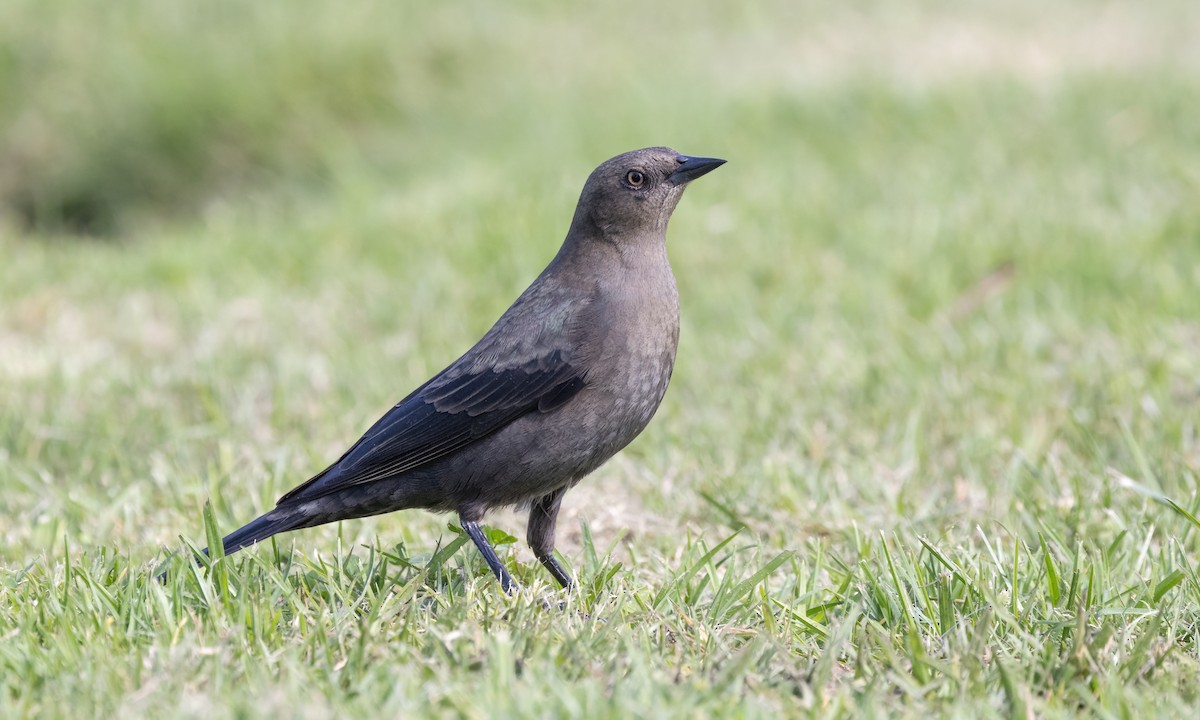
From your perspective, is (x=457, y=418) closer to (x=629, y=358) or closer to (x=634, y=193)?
(x=629, y=358)

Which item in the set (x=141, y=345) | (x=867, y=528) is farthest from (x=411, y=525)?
(x=141, y=345)

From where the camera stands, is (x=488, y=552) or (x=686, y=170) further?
(x=686, y=170)

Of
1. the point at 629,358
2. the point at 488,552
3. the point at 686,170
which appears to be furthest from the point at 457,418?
the point at 686,170

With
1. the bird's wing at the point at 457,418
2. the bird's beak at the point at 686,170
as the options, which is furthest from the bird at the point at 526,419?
the bird's beak at the point at 686,170

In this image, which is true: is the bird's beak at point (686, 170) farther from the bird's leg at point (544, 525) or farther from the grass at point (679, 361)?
the grass at point (679, 361)

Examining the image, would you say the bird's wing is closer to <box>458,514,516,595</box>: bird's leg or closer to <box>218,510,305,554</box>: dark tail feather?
<box>218,510,305,554</box>: dark tail feather

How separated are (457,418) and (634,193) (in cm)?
80

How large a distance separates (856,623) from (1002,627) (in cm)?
32

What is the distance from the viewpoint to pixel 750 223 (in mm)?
7105

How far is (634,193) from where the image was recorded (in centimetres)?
371

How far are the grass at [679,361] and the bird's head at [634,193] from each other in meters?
0.91

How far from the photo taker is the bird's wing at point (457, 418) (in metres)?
3.43

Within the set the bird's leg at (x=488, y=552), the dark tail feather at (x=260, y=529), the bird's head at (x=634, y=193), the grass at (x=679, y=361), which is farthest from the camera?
the bird's head at (x=634, y=193)

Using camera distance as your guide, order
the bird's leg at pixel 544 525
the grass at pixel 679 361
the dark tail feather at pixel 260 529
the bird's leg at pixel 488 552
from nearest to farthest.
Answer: the grass at pixel 679 361 < the bird's leg at pixel 488 552 < the dark tail feather at pixel 260 529 < the bird's leg at pixel 544 525
